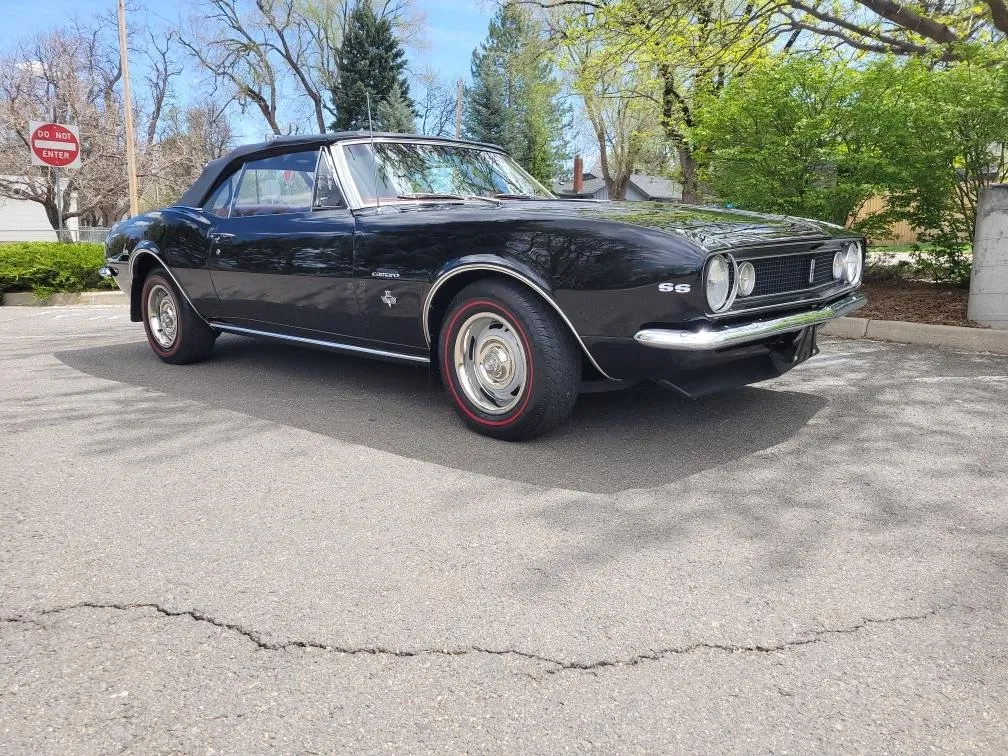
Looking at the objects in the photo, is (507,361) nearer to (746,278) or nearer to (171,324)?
(746,278)

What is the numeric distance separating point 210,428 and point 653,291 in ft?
8.16

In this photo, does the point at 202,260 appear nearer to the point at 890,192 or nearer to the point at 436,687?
the point at 436,687

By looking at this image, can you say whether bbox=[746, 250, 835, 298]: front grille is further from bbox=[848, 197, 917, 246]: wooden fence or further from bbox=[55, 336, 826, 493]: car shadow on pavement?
bbox=[848, 197, 917, 246]: wooden fence

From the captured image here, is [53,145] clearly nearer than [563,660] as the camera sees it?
No

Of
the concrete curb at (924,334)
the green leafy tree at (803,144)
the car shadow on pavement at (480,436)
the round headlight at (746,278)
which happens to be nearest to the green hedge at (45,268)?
the car shadow on pavement at (480,436)

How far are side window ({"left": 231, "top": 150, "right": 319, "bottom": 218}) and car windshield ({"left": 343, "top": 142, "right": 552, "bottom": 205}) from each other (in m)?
0.32

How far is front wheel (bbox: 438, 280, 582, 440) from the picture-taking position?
3758mm

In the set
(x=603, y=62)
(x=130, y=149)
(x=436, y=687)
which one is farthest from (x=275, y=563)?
(x=130, y=149)

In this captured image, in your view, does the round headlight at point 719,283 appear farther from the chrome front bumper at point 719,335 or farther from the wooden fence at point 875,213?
the wooden fence at point 875,213

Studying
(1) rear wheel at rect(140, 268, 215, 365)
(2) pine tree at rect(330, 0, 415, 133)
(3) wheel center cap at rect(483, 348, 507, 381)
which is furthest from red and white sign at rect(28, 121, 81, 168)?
(2) pine tree at rect(330, 0, 415, 133)

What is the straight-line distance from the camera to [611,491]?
11.0ft

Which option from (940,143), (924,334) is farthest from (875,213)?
(924,334)

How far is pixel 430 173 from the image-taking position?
4.97m

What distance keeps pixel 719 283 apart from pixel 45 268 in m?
10.4
